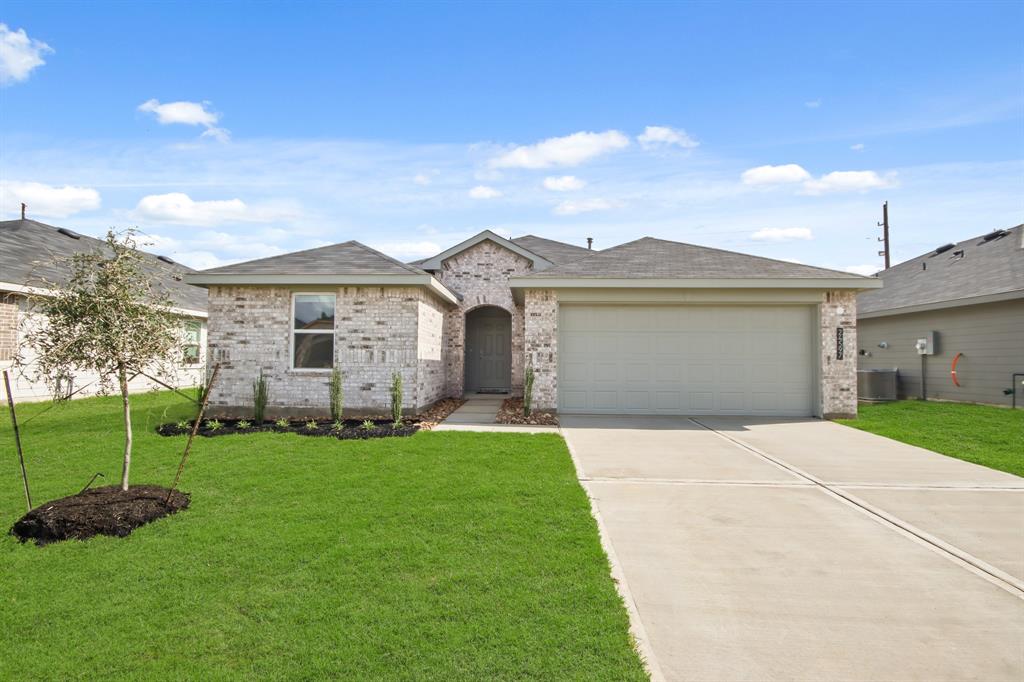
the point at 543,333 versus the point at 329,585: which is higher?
the point at 543,333

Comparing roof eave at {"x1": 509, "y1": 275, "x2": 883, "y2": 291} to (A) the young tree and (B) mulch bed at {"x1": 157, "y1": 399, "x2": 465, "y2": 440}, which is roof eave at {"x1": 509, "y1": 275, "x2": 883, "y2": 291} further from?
(A) the young tree

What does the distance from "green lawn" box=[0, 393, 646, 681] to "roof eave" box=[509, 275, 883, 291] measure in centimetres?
564

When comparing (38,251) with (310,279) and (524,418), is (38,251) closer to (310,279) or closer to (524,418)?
→ (310,279)

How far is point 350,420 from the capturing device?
10.3 m

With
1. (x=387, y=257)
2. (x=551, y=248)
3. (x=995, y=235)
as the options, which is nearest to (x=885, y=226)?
(x=995, y=235)

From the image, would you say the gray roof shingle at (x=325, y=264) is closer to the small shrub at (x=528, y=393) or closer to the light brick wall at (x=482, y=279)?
the small shrub at (x=528, y=393)

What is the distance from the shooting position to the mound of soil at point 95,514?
4.20 meters

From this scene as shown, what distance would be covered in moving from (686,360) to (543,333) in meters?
3.13

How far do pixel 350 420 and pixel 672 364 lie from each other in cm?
676

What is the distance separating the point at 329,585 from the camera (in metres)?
3.38

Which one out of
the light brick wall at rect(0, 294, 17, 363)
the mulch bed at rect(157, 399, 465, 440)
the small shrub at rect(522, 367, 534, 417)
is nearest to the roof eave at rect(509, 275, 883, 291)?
the small shrub at rect(522, 367, 534, 417)

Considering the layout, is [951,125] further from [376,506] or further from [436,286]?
[376,506]

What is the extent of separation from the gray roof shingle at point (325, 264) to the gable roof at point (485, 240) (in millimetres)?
3615

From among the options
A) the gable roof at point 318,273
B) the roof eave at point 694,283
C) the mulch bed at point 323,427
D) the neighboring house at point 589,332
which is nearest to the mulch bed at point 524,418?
the neighboring house at point 589,332
